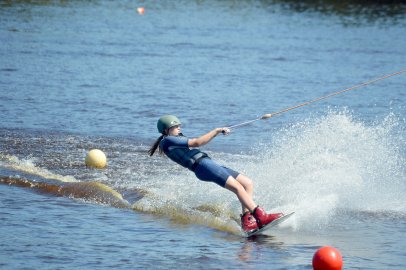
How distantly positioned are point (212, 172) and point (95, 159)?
469 cm

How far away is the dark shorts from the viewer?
1339 centimetres

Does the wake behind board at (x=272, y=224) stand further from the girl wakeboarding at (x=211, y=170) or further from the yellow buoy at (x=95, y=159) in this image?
the yellow buoy at (x=95, y=159)

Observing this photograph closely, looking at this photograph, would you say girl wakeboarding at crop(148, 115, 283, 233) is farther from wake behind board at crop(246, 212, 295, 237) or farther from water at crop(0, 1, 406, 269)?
water at crop(0, 1, 406, 269)

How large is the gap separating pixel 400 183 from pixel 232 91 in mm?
13194

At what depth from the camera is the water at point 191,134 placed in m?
12.7

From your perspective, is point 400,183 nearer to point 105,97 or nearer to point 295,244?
point 295,244

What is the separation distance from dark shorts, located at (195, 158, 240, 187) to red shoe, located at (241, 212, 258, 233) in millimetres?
588

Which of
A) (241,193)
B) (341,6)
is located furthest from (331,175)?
(341,6)

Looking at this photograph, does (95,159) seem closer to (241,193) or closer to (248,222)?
(241,193)

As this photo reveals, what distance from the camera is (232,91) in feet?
96.4

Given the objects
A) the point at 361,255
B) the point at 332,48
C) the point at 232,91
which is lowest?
the point at 361,255

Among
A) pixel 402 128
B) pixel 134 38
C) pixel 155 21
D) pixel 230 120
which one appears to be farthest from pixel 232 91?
pixel 155 21

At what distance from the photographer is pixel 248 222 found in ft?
43.6

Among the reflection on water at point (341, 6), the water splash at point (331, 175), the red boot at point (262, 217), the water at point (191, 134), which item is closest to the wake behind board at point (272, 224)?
the red boot at point (262, 217)
